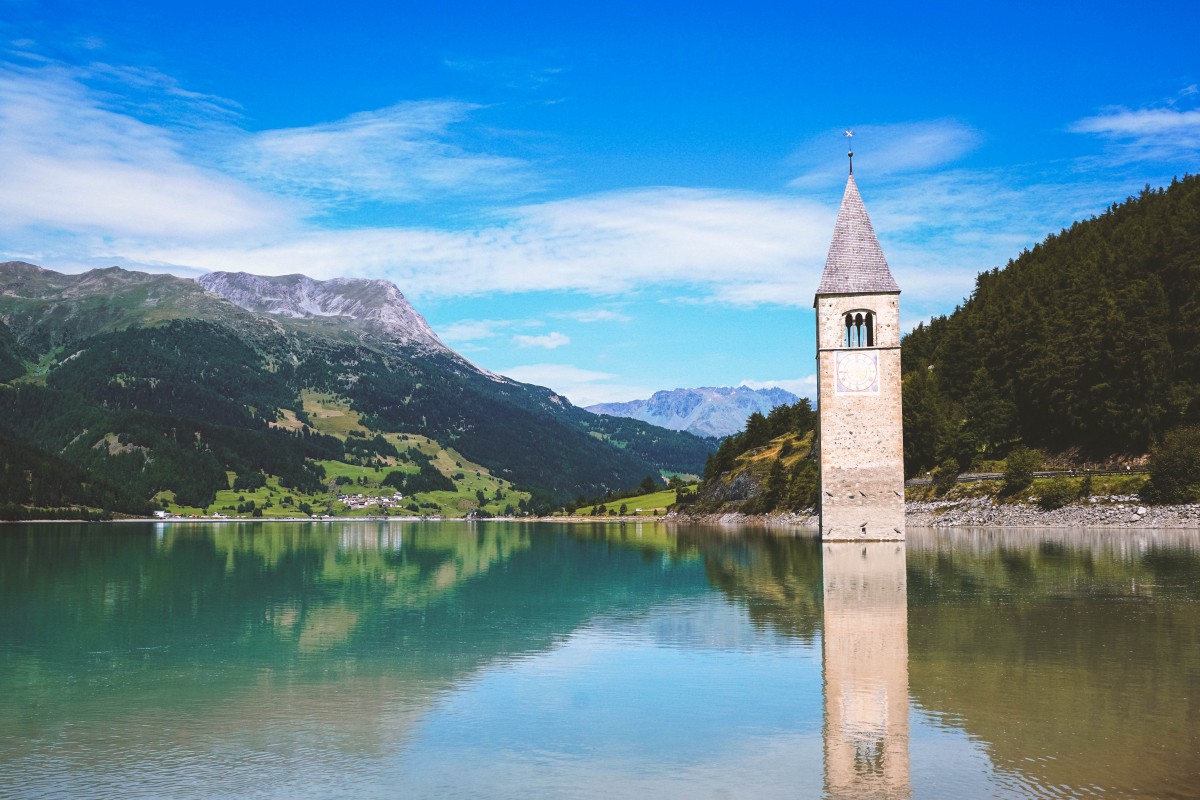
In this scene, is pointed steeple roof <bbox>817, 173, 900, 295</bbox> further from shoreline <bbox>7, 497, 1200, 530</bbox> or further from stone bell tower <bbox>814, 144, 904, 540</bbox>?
shoreline <bbox>7, 497, 1200, 530</bbox>

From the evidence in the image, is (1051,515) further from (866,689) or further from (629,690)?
(629,690)

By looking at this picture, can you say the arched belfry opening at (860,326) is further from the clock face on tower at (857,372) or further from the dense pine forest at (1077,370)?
the dense pine forest at (1077,370)

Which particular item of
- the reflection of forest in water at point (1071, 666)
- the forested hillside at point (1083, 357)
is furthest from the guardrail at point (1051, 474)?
the reflection of forest in water at point (1071, 666)

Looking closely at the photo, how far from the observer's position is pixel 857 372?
57844mm

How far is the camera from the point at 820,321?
59.2 metres

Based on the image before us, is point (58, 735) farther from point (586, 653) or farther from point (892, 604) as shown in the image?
point (892, 604)

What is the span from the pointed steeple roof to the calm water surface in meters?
22.1

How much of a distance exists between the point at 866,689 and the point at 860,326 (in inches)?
1694

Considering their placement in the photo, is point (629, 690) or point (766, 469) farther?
point (766, 469)

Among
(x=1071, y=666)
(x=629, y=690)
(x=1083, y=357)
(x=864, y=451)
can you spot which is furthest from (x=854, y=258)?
(x=629, y=690)

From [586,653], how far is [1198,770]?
1381cm

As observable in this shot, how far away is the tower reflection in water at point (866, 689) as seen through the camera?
44.1 feet

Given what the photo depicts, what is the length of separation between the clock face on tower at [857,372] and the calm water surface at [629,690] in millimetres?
17879

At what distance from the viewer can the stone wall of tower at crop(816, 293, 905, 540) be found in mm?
56906
